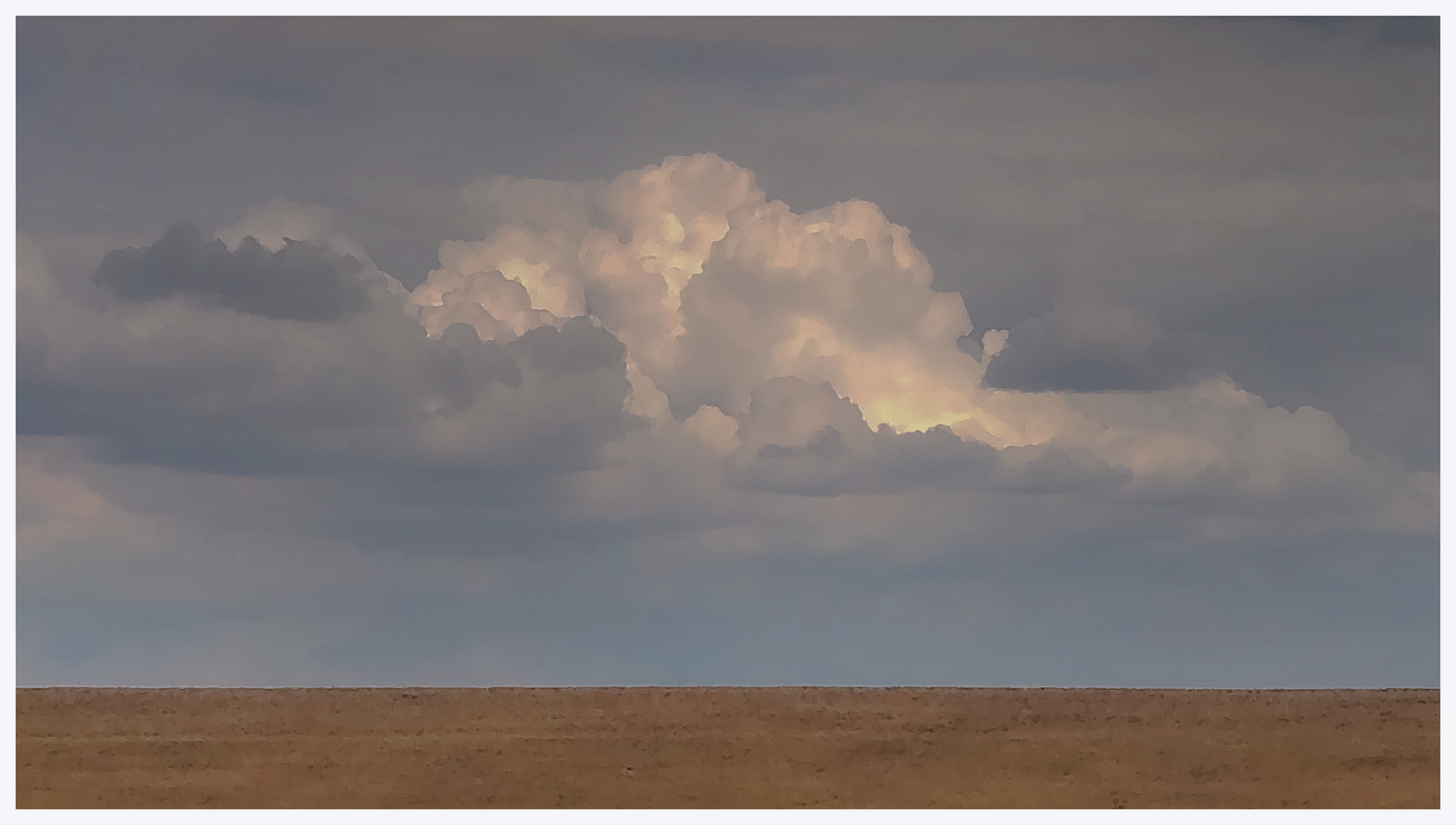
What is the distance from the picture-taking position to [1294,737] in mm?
16203

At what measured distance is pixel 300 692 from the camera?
17922 millimetres

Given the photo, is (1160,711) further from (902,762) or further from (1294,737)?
(902,762)

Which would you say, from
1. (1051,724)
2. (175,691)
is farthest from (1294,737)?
(175,691)

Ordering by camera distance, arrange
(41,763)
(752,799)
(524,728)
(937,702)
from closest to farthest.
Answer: (752,799), (41,763), (524,728), (937,702)

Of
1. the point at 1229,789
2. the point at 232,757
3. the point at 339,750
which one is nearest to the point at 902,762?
the point at 1229,789

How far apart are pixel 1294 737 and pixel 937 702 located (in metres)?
3.84

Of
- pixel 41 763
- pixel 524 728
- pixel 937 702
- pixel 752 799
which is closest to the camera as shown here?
pixel 752 799

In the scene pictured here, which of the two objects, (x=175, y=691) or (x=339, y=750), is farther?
(x=175, y=691)

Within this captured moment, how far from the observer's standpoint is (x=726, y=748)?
51.7ft

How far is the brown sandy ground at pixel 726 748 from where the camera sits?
14547mm

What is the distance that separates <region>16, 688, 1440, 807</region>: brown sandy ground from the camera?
14.5 metres

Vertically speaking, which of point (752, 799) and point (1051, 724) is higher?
point (1051, 724)

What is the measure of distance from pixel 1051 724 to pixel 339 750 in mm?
7550

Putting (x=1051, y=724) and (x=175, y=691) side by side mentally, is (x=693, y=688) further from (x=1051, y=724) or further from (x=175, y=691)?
(x=175, y=691)
